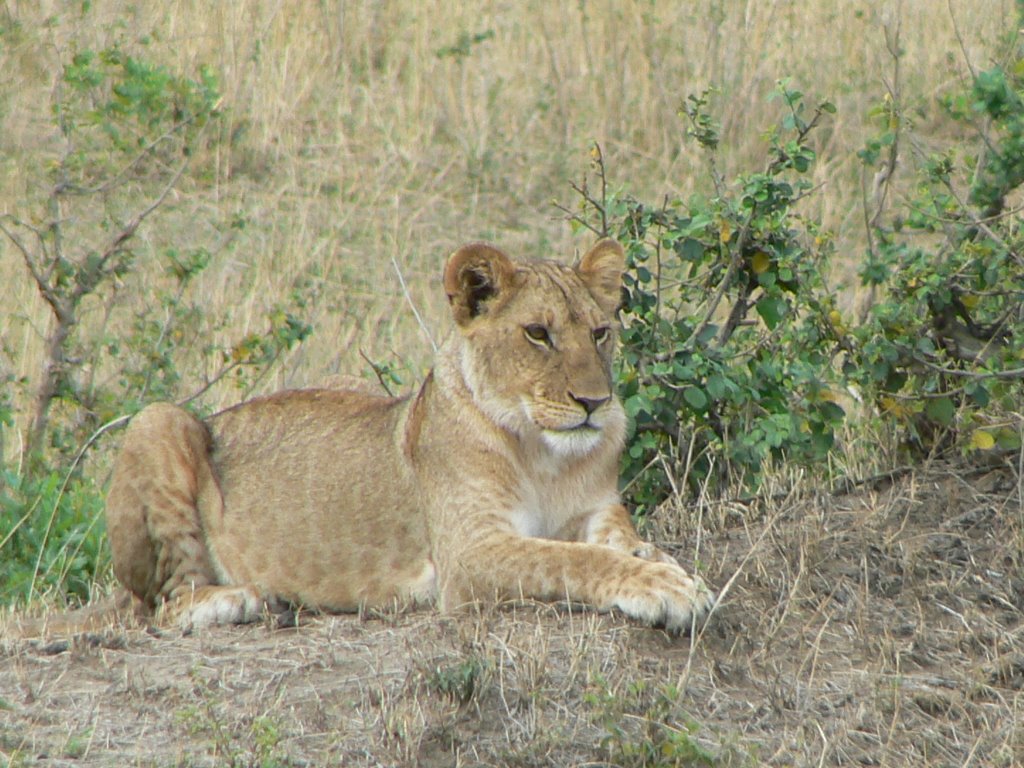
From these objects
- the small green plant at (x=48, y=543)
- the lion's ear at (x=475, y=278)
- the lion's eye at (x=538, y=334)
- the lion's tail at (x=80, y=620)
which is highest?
the lion's ear at (x=475, y=278)

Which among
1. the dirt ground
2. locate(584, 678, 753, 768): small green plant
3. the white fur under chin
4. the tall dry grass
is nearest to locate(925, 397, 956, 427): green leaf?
the dirt ground

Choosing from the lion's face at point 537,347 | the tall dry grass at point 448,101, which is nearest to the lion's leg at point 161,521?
the lion's face at point 537,347

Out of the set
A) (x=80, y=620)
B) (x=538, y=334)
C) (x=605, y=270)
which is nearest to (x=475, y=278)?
(x=538, y=334)

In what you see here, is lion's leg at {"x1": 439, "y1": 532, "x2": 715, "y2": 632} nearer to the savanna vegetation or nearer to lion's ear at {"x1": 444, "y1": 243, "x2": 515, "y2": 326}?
the savanna vegetation

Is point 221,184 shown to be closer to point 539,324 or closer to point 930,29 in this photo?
point 930,29

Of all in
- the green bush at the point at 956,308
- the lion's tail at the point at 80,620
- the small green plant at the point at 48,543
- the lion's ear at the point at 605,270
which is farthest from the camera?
the small green plant at the point at 48,543

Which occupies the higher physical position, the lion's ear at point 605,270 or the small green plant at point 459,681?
the lion's ear at point 605,270

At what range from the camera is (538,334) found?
16.1 ft

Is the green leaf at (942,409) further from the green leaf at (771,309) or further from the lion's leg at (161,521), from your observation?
the lion's leg at (161,521)

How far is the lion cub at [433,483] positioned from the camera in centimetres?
481

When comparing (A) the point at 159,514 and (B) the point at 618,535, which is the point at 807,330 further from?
(A) the point at 159,514

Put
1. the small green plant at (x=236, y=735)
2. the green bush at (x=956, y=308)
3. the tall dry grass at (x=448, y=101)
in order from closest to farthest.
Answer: the small green plant at (x=236, y=735), the green bush at (x=956, y=308), the tall dry grass at (x=448, y=101)

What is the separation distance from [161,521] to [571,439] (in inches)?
54.2

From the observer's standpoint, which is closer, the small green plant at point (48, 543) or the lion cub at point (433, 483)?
the lion cub at point (433, 483)
